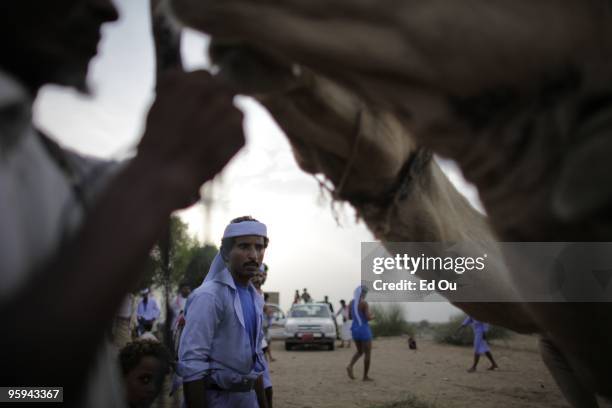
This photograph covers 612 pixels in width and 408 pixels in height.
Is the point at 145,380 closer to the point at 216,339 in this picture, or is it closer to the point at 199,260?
the point at 216,339

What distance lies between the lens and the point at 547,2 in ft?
3.34

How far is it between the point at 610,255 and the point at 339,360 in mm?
17477

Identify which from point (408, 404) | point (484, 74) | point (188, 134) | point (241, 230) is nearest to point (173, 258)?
point (188, 134)

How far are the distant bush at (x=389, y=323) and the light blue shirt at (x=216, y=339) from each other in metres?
27.8

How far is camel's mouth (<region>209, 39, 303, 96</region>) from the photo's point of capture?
4.31 feet

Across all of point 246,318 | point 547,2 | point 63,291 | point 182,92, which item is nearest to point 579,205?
point 547,2

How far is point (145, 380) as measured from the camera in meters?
3.36

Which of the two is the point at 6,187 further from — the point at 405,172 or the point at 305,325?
the point at 305,325

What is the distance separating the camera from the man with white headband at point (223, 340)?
3.28 metres

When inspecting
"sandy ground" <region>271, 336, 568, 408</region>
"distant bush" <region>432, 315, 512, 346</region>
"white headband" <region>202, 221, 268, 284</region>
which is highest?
"white headband" <region>202, 221, 268, 284</region>

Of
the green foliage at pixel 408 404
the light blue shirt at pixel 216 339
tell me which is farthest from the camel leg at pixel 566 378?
the green foliage at pixel 408 404

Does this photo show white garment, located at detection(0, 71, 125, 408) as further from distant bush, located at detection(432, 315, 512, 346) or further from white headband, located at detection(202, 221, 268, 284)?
distant bush, located at detection(432, 315, 512, 346)

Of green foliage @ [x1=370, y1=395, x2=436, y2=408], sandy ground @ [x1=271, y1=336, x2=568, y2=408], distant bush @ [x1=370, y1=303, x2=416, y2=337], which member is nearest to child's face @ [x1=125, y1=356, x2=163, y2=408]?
green foliage @ [x1=370, y1=395, x2=436, y2=408]

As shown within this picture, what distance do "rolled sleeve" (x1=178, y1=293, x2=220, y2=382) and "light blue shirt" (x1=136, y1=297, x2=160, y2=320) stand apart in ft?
34.4
